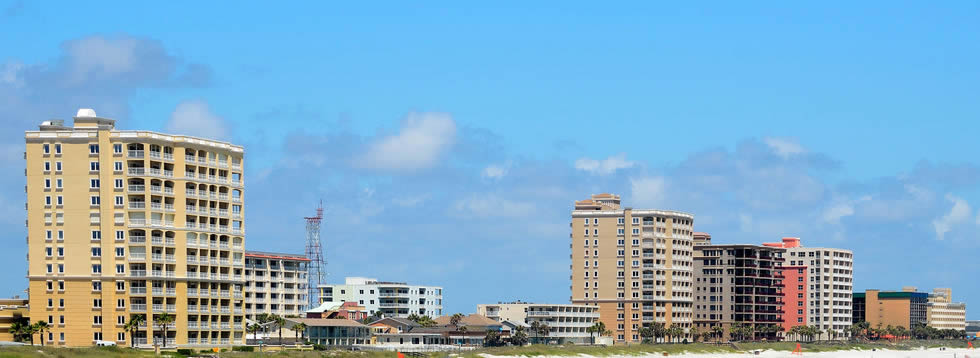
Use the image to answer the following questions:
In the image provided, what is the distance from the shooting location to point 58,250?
5635 inches

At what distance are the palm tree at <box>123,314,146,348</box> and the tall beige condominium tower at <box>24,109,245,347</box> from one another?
29cm

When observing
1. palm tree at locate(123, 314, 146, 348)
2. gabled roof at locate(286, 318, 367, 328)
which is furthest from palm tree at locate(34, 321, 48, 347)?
gabled roof at locate(286, 318, 367, 328)

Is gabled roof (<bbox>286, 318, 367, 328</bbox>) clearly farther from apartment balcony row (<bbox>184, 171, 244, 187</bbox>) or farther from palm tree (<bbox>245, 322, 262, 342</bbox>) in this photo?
apartment balcony row (<bbox>184, 171, 244, 187</bbox>)

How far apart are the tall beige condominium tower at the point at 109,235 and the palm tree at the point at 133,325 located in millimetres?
294

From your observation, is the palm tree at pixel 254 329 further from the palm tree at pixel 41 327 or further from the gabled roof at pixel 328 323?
the palm tree at pixel 41 327

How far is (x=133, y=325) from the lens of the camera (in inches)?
5536

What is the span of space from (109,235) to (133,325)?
10961 millimetres

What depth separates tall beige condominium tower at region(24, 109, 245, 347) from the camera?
14250 cm

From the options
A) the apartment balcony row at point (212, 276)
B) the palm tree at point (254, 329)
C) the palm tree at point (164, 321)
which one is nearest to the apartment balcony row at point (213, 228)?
A: the apartment balcony row at point (212, 276)

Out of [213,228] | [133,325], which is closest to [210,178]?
[213,228]

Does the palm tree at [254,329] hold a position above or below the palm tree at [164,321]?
below

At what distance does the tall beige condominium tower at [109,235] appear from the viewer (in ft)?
468

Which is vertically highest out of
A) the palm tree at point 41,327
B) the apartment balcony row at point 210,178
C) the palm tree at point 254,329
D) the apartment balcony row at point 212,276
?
the apartment balcony row at point 210,178

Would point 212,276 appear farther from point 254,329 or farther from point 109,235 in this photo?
point 254,329
